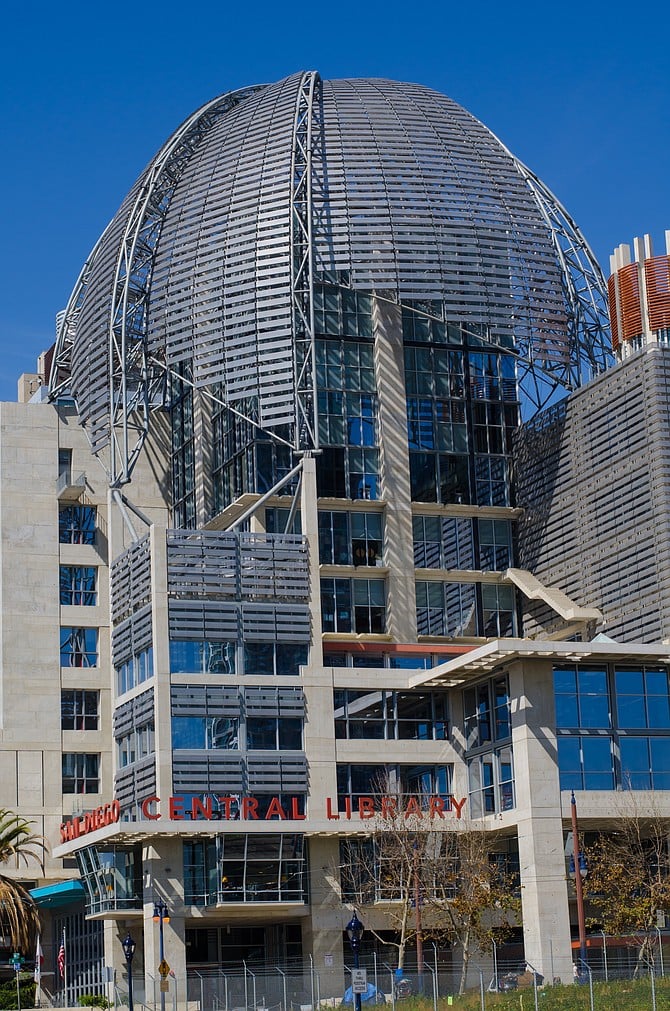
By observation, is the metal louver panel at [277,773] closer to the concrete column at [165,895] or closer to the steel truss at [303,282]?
the concrete column at [165,895]

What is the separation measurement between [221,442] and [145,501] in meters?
9.92

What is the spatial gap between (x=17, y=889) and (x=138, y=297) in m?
35.0

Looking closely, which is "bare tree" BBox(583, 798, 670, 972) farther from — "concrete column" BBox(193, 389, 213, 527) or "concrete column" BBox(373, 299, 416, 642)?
"concrete column" BBox(193, 389, 213, 527)

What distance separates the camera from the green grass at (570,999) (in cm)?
5816

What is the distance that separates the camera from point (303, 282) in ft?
320

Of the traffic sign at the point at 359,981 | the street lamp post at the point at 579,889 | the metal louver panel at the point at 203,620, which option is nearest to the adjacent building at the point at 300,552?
the metal louver panel at the point at 203,620

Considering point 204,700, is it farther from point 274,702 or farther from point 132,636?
point 132,636

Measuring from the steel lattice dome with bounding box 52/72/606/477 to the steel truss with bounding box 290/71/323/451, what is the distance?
0.14 meters

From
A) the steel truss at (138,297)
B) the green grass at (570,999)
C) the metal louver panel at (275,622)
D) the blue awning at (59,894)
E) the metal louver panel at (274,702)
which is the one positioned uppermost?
the steel truss at (138,297)

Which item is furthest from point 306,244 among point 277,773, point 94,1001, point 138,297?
point 94,1001

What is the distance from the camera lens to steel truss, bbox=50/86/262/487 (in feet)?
338

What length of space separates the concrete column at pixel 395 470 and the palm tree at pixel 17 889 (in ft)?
80.9

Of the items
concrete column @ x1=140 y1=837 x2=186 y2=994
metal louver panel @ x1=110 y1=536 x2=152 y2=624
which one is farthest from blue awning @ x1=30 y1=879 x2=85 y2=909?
metal louver panel @ x1=110 y1=536 x2=152 y2=624

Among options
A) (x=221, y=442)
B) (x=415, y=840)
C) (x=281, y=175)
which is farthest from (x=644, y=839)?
(x=281, y=175)
